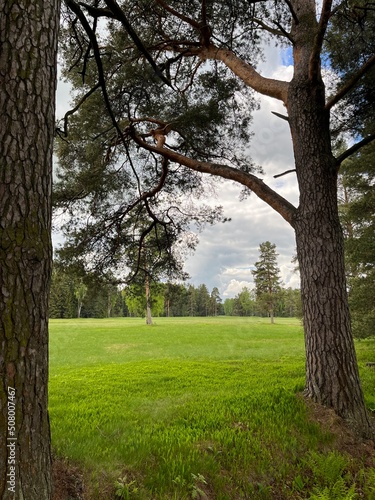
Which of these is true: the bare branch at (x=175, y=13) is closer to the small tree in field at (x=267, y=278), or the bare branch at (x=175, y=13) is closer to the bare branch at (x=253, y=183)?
the bare branch at (x=253, y=183)

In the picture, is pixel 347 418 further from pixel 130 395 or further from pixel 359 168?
pixel 359 168

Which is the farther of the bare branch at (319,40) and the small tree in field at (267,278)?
the small tree in field at (267,278)

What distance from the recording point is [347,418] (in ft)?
13.9

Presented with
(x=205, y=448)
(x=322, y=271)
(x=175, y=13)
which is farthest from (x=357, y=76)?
(x=205, y=448)

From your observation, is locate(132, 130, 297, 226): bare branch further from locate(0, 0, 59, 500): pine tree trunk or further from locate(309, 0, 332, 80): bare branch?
locate(0, 0, 59, 500): pine tree trunk

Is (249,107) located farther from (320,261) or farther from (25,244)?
(25,244)

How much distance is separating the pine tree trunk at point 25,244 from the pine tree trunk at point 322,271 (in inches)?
146

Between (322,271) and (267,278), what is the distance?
40390 millimetres

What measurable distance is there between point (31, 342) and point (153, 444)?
2380 millimetres

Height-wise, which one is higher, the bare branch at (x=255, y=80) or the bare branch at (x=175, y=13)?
the bare branch at (x=175, y=13)

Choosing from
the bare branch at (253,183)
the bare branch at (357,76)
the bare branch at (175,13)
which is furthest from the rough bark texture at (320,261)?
the bare branch at (175,13)

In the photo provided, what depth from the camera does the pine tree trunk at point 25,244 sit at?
6.06 ft

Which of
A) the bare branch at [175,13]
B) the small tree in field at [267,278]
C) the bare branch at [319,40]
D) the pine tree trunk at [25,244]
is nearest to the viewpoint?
the pine tree trunk at [25,244]

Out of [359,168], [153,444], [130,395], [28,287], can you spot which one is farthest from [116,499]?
[359,168]
